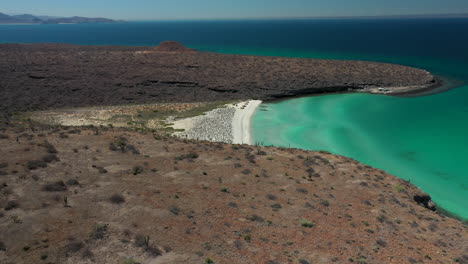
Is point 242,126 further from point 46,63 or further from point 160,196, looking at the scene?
point 46,63

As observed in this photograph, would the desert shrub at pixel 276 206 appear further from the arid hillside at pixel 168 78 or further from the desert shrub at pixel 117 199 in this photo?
the arid hillside at pixel 168 78

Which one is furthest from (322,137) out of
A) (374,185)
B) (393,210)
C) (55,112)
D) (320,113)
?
(55,112)

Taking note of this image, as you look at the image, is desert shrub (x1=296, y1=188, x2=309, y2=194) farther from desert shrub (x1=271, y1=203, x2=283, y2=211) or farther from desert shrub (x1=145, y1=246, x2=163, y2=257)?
Answer: desert shrub (x1=145, y1=246, x2=163, y2=257)

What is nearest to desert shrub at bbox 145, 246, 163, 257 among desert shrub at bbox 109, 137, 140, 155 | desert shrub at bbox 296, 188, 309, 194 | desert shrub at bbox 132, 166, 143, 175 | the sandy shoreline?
desert shrub at bbox 132, 166, 143, 175

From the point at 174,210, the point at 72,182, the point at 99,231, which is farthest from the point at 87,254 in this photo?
the point at 72,182

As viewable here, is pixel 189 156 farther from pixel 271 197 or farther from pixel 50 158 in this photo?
pixel 50 158

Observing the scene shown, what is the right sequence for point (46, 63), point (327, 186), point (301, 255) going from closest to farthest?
1. point (301, 255)
2. point (327, 186)
3. point (46, 63)
